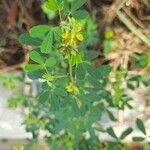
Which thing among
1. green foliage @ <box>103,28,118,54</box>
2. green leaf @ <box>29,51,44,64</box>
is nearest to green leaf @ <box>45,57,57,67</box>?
Answer: green leaf @ <box>29,51,44,64</box>

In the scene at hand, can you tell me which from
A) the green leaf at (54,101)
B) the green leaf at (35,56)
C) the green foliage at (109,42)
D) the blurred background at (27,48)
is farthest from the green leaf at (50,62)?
the green foliage at (109,42)

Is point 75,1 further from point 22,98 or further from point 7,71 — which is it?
point 7,71

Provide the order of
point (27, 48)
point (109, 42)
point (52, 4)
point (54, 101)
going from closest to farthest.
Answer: point (52, 4) → point (54, 101) → point (27, 48) → point (109, 42)

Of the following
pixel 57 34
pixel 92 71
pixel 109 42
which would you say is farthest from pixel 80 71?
pixel 109 42

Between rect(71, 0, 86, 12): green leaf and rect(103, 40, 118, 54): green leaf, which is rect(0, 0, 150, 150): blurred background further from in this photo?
rect(71, 0, 86, 12): green leaf

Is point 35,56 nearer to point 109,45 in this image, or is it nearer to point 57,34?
point 57,34

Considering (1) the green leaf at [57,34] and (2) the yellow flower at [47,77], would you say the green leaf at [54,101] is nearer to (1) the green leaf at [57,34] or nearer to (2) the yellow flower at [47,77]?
(2) the yellow flower at [47,77]

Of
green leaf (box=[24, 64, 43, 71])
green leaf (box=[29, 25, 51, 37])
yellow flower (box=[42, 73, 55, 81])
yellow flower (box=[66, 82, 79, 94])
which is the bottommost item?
yellow flower (box=[66, 82, 79, 94])

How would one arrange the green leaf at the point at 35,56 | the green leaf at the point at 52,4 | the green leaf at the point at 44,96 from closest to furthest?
the green leaf at the point at 52,4
the green leaf at the point at 35,56
the green leaf at the point at 44,96
